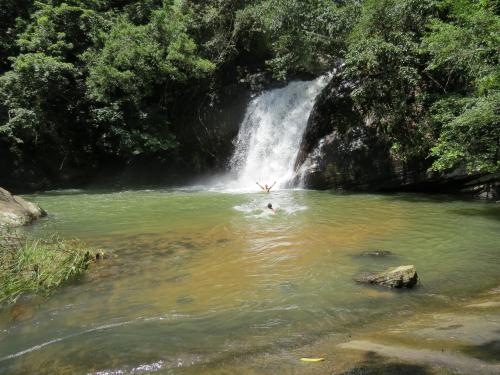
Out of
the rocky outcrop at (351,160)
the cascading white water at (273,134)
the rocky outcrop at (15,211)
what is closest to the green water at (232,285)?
the rocky outcrop at (15,211)

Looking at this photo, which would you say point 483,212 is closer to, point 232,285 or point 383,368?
point 232,285

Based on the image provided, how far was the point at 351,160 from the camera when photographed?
16.0 meters

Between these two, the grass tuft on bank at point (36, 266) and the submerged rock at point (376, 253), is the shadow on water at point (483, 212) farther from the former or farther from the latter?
the grass tuft on bank at point (36, 266)

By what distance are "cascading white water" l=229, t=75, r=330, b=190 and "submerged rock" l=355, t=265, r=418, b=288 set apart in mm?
11924

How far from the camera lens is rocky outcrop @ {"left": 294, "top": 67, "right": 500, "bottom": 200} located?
14.8 meters

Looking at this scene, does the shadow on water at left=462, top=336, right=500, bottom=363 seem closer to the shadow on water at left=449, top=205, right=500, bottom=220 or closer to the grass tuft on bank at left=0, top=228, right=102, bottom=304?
the grass tuft on bank at left=0, top=228, right=102, bottom=304

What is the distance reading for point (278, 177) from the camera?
18516 millimetres

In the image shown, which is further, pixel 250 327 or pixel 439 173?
pixel 439 173

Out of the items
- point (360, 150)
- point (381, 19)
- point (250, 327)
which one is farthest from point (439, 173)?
point (250, 327)

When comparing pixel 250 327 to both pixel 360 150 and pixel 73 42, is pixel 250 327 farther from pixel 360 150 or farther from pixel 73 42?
pixel 73 42

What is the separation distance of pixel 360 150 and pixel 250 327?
12067 mm

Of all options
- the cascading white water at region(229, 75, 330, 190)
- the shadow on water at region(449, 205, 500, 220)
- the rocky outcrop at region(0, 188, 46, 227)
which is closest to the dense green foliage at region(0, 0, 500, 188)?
the shadow on water at region(449, 205, 500, 220)

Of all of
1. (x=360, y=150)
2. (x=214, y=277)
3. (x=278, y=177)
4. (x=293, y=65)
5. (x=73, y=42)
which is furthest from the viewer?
(x=73, y=42)

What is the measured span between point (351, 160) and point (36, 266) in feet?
39.7
